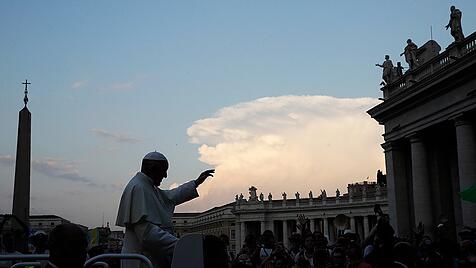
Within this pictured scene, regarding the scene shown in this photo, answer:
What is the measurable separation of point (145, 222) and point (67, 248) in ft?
6.39

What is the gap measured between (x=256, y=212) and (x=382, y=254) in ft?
360

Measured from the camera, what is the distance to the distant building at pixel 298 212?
311 feet

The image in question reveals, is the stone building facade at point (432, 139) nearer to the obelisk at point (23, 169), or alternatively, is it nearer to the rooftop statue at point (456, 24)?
the rooftop statue at point (456, 24)

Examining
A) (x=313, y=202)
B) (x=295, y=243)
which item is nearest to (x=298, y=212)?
(x=313, y=202)

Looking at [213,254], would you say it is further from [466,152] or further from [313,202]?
[313,202]

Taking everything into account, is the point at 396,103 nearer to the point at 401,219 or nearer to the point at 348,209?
the point at 401,219

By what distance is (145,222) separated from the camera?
616cm

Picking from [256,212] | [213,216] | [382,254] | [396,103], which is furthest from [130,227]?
[213,216]

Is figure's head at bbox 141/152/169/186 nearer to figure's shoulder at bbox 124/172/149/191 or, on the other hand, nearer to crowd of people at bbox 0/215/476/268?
figure's shoulder at bbox 124/172/149/191

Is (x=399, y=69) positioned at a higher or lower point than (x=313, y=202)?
higher

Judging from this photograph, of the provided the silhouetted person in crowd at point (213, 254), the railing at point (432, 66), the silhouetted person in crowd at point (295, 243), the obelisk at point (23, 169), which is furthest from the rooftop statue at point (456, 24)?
the silhouetted person in crowd at point (213, 254)

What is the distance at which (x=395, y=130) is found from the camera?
36031 millimetres

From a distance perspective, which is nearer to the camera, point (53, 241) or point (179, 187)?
point (53, 241)

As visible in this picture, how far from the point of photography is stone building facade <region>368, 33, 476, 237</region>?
28.1 m
